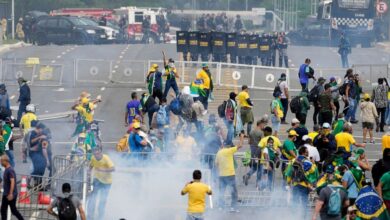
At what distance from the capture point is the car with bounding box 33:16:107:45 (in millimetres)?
66875

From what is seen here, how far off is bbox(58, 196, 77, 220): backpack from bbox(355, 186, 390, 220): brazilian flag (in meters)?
3.99

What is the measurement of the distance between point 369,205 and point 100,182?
197 inches

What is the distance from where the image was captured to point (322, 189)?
20.5 m

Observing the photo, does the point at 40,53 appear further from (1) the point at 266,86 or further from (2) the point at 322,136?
(2) the point at 322,136

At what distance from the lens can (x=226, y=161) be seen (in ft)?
77.9

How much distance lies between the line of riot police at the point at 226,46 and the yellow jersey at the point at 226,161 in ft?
86.4

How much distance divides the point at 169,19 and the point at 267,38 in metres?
41.3

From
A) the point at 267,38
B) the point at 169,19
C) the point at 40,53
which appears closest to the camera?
the point at 267,38

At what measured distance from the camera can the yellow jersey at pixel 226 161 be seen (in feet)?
77.7

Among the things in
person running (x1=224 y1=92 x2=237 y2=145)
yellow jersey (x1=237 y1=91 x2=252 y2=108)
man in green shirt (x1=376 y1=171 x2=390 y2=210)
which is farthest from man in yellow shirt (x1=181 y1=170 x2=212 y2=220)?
yellow jersey (x1=237 y1=91 x2=252 y2=108)

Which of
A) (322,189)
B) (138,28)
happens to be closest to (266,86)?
(322,189)

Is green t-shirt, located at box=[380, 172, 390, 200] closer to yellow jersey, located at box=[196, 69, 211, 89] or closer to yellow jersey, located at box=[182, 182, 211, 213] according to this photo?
yellow jersey, located at box=[182, 182, 211, 213]

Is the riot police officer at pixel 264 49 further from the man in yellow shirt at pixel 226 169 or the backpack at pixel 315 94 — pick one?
the man in yellow shirt at pixel 226 169

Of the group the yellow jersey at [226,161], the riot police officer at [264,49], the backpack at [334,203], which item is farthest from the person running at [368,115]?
the riot police officer at [264,49]
